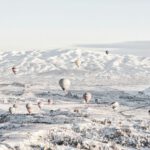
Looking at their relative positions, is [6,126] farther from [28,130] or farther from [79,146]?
[79,146]

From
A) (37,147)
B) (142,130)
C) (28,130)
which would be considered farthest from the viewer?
(142,130)

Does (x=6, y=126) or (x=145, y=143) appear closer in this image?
(x=145, y=143)

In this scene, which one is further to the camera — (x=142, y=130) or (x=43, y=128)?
(x=142, y=130)

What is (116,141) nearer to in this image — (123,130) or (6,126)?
(123,130)

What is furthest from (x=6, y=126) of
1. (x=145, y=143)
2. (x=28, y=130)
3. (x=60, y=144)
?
(x=145, y=143)

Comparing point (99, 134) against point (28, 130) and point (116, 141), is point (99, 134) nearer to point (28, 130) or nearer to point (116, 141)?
point (116, 141)

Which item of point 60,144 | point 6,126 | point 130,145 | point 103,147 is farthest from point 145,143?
point 6,126

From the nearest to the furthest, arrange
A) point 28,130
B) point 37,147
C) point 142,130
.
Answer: point 37,147 → point 28,130 → point 142,130
